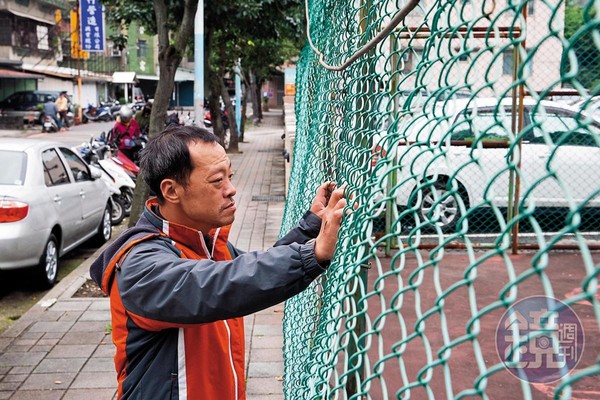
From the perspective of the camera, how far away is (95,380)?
4.54m

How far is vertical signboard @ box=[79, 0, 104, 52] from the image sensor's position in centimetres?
2741

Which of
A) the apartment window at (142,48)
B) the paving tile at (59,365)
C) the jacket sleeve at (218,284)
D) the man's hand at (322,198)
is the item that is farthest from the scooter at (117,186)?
the apartment window at (142,48)

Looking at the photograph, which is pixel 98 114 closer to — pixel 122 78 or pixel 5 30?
pixel 5 30

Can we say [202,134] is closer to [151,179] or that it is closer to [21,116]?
[151,179]

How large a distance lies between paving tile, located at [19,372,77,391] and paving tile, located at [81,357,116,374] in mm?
131

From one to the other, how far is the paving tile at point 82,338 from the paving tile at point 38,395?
2.99 ft

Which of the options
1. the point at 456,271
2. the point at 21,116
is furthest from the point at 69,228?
the point at 21,116

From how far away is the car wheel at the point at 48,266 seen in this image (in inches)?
271

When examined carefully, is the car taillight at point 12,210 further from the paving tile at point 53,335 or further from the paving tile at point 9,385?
the paving tile at point 9,385

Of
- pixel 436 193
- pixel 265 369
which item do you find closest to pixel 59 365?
pixel 265 369

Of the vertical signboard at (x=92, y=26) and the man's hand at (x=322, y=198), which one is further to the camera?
the vertical signboard at (x=92, y=26)

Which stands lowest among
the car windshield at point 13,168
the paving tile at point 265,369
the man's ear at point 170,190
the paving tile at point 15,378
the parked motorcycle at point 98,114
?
the parked motorcycle at point 98,114

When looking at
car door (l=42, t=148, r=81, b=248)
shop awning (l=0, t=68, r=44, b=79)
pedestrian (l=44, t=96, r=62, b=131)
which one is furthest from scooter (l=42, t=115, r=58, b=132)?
car door (l=42, t=148, r=81, b=248)

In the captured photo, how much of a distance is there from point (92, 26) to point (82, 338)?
993 inches
